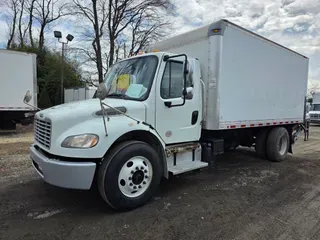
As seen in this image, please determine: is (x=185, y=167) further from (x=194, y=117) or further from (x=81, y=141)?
(x=81, y=141)

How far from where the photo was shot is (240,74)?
540 centimetres

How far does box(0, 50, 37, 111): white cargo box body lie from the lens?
11.1 meters

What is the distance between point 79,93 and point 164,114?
18956 mm

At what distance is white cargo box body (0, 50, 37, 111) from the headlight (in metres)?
9.58

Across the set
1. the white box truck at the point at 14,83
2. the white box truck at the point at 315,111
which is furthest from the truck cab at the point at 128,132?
the white box truck at the point at 315,111

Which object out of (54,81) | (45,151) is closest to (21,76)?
(45,151)

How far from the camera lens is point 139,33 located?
989 inches

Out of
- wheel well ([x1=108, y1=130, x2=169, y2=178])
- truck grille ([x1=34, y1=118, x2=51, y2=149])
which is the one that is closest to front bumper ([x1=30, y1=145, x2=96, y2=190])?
truck grille ([x1=34, y1=118, x2=51, y2=149])

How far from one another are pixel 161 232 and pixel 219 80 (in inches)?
116

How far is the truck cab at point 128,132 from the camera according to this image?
3.39m

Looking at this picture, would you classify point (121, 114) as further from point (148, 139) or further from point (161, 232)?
point (161, 232)

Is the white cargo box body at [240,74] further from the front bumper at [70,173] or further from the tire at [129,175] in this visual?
the front bumper at [70,173]

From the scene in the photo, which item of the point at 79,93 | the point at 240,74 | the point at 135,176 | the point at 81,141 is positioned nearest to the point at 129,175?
the point at 135,176

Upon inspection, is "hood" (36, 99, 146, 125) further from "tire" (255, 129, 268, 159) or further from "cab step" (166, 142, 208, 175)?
"tire" (255, 129, 268, 159)
